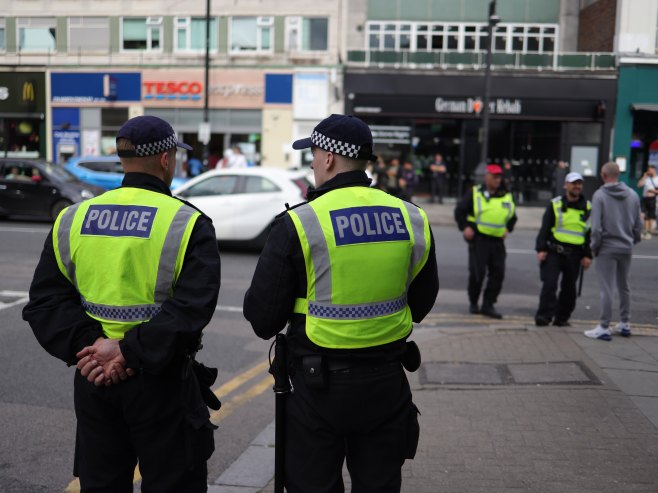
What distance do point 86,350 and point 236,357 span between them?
4.23m

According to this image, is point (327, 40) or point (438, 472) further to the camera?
point (327, 40)

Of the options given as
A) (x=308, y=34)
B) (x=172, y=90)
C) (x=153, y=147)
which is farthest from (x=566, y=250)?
(x=172, y=90)

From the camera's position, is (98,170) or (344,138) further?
(98,170)

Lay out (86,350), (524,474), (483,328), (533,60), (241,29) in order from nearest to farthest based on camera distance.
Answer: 1. (86,350)
2. (524,474)
3. (483,328)
4. (533,60)
5. (241,29)

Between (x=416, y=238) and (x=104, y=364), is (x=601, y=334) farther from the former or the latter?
(x=104, y=364)

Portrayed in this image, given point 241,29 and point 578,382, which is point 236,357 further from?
point 241,29

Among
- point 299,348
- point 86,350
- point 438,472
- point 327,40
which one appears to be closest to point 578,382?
point 438,472

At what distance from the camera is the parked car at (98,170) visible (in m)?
20.2

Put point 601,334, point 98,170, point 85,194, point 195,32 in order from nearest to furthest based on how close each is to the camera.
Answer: point 601,334 < point 85,194 < point 98,170 < point 195,32

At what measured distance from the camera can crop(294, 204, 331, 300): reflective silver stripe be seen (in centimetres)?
281

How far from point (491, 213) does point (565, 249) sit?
1035 millimetres

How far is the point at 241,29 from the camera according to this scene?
28.8 m

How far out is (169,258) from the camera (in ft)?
9.39

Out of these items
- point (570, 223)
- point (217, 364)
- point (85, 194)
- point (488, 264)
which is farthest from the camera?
point (85, 194)
